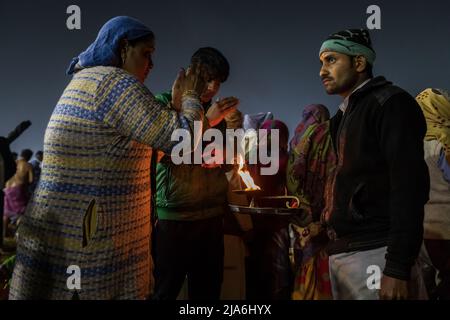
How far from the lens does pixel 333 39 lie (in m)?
2.74

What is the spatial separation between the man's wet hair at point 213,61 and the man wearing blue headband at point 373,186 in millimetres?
1217

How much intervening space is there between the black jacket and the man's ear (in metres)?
0.25

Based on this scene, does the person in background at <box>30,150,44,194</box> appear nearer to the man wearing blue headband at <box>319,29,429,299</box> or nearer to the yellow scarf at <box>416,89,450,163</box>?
the yellow scarf at <box>416,89,450,163</box>

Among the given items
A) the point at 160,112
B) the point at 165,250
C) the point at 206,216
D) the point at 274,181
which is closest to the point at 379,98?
the point at 160,112

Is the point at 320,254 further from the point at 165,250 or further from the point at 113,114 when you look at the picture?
the point at 113,114

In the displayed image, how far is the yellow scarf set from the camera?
4059mm

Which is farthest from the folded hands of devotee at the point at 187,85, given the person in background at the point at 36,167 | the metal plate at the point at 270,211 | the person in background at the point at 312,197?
the person in background at the point at 36,167

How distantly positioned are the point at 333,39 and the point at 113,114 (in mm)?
1519

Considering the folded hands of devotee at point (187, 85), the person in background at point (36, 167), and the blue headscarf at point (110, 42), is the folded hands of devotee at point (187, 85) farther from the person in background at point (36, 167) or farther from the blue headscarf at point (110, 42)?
the person in background at point (36, 167)

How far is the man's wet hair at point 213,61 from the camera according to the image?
3.55m

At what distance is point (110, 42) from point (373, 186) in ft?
5.47

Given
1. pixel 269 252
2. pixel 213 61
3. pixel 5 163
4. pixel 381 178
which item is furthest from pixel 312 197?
pixel 5 163

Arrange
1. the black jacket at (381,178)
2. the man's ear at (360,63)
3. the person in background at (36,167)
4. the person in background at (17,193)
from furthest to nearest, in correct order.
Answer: the person in background at (36,167), the person in background at (17,193), the man's ear at (360,63), the black jacket at (381,178)
